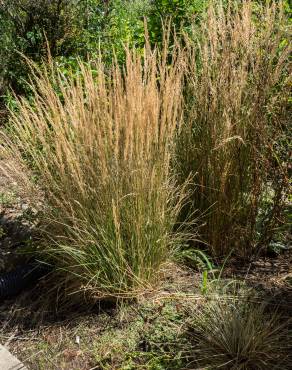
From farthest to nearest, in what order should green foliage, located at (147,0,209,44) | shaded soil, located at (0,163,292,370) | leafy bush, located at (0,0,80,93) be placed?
leafy bush, located at (0,0,80,93), green foliage, located at (147,0,209,44), shaded soil, located at (0,163,292,370)

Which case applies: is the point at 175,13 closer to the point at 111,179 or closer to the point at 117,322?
the point at 111,179

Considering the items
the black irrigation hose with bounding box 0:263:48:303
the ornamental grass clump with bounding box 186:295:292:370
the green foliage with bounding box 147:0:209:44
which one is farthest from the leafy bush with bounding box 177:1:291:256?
the green foliage with bounding box 147:0:209:44

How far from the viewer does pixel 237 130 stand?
3279 mm

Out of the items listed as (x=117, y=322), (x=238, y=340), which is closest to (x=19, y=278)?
(x=117, y=322)

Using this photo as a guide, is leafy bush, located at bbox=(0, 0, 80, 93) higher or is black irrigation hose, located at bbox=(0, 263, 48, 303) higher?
leafy bush, located at bbox=(0, 0, 80, 93)

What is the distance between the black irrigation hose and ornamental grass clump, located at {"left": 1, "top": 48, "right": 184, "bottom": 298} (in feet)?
1.16

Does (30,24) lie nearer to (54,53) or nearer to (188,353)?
(54,53)

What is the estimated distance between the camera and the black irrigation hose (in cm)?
335

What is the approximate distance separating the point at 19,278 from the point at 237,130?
5.27 feet

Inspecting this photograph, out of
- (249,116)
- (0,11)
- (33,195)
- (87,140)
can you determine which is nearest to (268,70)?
(249,116)

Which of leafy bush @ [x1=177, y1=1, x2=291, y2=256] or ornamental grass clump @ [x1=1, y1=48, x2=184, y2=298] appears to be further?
leafy bush @ [x1=177, y1=1, x2=291, y2=256]

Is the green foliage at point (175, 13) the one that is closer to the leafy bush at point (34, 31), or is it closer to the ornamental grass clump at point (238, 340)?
the leafy bush at point (34, 31)

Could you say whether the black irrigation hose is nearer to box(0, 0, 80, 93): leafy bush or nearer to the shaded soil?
the shaded soil

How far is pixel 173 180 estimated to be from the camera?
3262 mm
